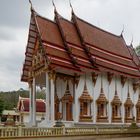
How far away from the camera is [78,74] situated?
25406mm

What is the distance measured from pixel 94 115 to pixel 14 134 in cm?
1011

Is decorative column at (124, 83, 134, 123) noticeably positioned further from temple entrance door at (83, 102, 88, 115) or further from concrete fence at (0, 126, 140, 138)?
temple entrance door at (83, 102, 88, 115)

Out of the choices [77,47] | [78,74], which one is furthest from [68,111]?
[77,47]

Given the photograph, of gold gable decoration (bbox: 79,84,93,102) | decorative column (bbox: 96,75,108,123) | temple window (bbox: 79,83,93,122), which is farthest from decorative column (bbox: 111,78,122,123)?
gold gable decoration (bbox: 79,84,93,102)

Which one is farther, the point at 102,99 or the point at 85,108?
the point at 102,99

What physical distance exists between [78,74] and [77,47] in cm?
251

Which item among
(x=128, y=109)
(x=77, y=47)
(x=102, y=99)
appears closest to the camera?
(x=77, y=47)

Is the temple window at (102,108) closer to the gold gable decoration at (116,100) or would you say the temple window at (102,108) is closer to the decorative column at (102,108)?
the decorative column at (102,108)

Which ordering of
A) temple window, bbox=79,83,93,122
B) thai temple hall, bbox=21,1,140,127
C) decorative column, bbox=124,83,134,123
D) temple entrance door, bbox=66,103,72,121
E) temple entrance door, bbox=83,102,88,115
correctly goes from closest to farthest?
1. thai temple hall, bbox=21,1,140,127
2. temple entrance door, bbox=66,103,72,121
3. temple window, bbox=79,83,93,122
4. temple entrance door, bbox=83,102,88,115
5. decorative column, bbox=124,83,134,123

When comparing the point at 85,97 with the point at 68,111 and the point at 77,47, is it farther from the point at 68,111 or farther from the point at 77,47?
the point at 77,47

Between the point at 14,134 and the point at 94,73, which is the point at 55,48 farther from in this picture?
the point at 14,134

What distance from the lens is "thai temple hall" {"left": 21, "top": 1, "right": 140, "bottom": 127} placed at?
2398 centimetres

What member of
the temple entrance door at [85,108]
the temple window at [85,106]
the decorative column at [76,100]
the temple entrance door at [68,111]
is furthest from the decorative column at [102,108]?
the temple entrance door at [68,111]

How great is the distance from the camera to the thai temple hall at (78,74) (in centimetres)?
2398
